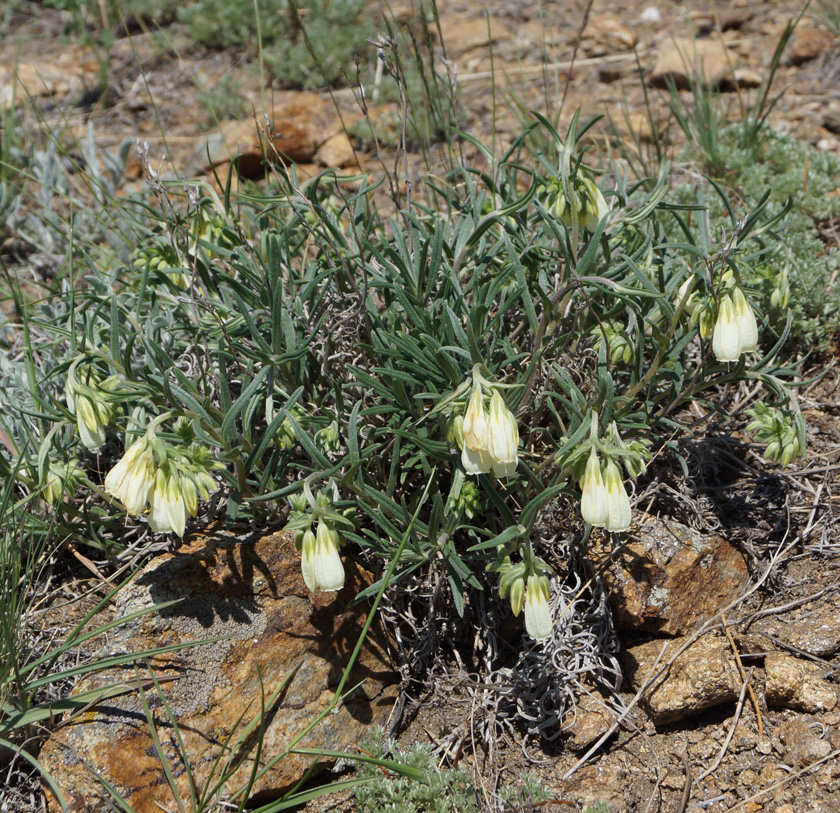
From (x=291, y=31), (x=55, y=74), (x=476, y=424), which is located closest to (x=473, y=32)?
(x=291, y=31)

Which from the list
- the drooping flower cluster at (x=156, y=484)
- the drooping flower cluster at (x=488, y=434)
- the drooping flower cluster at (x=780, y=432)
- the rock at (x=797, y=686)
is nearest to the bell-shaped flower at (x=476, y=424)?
the drooping flower cluster at (x=488, y=434)

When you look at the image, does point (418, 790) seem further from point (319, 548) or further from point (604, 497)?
point (604, 497)

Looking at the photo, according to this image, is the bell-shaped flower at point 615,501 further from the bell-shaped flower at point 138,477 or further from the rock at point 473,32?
the rock at point 473,32

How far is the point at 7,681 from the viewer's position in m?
2.30

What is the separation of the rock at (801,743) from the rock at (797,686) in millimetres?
49

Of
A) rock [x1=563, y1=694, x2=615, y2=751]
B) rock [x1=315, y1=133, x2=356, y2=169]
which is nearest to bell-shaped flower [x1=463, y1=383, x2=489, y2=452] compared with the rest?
rock [x1=563, y1=694, x2=615, y2=751]

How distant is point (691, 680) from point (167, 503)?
1.66 metres

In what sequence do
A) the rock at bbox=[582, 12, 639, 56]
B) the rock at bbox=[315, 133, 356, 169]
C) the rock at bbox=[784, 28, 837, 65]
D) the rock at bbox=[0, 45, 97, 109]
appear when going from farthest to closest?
the rock at bbox=[0, 45, 97, 109]
the rock at bbox=[582, 12, 639, 56]
the rock at bbox=[784, 28, 837, 65]
the rock at bbox=[315, 133, 356, 169]

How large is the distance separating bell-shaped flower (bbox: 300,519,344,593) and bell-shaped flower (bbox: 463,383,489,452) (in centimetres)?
45

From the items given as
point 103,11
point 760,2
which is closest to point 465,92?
point 760,2

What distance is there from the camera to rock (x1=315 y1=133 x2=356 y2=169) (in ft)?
16.4

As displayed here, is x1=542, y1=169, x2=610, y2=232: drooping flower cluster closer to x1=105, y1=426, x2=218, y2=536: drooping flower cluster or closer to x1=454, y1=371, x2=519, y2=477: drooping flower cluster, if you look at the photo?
x1=454, y1=371, x2=519, y2=477: drooping flower cluster

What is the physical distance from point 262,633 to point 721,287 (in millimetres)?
1705

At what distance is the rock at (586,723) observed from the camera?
8.07 feet
